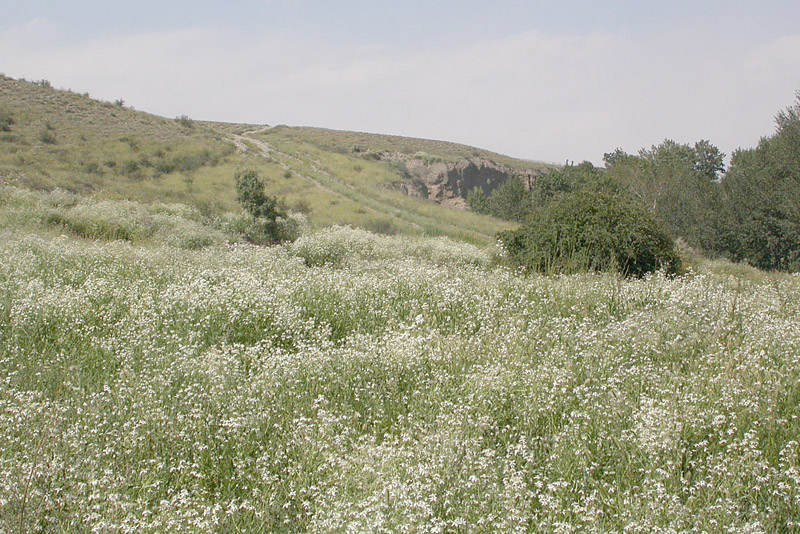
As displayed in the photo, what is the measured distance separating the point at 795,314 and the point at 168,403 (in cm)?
684

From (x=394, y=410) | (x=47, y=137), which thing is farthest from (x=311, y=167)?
(x=394, y=410)

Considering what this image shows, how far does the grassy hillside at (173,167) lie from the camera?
24.9 m

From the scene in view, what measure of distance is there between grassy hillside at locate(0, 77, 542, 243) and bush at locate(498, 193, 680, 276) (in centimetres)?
1131

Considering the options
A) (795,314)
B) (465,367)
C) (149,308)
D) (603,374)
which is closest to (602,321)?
(603,374)

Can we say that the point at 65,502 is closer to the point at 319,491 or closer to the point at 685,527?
the point at 319,491

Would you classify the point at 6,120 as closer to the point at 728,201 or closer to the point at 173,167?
the point at 173,167

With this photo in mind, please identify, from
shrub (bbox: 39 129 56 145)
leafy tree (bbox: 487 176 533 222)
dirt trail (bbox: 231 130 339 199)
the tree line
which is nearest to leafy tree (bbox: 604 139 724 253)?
the tree line

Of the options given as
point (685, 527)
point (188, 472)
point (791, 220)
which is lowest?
point (188, 472)

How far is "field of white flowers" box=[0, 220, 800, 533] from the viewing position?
10.6 ft

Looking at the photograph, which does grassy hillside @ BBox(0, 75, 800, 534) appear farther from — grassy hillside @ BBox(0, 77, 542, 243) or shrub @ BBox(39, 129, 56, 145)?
shrub @ BBox(39, 129, 56, 145)

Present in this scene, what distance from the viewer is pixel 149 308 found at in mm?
6617

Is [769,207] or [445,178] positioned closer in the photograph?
[769,207]

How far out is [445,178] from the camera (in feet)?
165

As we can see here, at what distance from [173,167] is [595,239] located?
23.9 m
